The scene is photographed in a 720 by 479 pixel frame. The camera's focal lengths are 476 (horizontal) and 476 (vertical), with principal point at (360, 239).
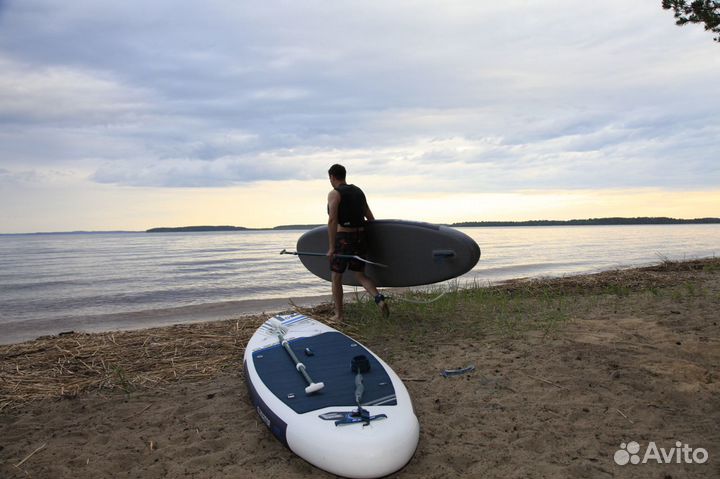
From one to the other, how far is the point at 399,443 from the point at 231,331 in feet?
12.5

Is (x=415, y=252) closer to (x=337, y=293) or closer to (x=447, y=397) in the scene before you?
(x=337, y=293)

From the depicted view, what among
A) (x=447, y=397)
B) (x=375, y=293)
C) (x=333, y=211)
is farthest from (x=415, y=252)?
(x=447, y=397)

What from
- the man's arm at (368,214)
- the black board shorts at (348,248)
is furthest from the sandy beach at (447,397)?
the man's arm at (368,214)

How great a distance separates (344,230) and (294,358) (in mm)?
2311

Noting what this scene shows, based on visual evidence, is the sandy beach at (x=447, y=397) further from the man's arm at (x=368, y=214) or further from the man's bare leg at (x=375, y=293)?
the man's arm at (x=368, y=214)

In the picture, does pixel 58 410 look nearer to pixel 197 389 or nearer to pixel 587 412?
pixel 197 389

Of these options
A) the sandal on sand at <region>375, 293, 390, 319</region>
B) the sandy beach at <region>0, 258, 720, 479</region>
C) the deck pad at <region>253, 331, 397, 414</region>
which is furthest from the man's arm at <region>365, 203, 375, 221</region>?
the deck pad at <region>253, 331, 397, 414</region>

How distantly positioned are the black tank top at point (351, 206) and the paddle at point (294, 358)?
1.55 metres

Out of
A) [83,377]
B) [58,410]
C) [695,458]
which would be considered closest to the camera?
[695,458]

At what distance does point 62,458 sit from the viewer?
3.03 metres

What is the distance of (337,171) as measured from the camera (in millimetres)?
6004

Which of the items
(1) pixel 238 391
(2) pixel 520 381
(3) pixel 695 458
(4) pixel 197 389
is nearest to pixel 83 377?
(4) pixel 197 389

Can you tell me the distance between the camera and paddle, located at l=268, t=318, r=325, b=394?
341 centimetres

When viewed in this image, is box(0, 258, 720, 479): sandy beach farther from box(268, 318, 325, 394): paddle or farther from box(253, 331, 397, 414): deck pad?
box(268, 318, 325, 394): paddle
